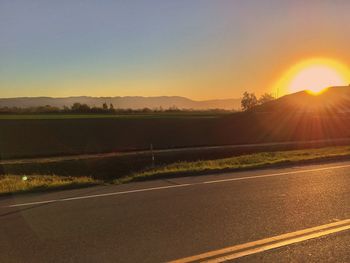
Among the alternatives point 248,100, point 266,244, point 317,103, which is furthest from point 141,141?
point 248,100

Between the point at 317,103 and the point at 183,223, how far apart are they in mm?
73723

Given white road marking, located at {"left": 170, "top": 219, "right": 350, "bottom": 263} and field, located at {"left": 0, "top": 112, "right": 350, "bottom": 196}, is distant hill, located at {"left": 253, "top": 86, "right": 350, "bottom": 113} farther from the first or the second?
white road marking, located at {"left": 170, "top": 219, "right": 350, "bottom": 263}

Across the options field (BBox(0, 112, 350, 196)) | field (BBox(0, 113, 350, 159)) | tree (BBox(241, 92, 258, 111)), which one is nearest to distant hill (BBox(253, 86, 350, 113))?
field (BBox(0, 112, 350, 196))

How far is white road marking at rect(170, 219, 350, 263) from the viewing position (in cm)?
496

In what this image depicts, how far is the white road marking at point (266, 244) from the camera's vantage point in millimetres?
4965

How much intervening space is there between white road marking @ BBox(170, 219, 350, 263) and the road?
12 millimetres

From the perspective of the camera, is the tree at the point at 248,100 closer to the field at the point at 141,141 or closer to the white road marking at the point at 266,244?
the field at the point at 141,141

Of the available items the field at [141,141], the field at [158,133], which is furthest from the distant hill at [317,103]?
the field at [158,133]

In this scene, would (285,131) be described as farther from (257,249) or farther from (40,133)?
(257,249)

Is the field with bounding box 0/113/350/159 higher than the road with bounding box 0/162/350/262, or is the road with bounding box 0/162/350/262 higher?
the road with bounding box 0/162/350/262

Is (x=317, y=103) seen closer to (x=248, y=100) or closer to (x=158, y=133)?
(x=158, y=133)

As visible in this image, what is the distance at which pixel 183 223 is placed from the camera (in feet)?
21.2

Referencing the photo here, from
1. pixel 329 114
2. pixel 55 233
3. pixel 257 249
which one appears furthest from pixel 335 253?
pixel 329 114

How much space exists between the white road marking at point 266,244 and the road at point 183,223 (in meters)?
0.01
